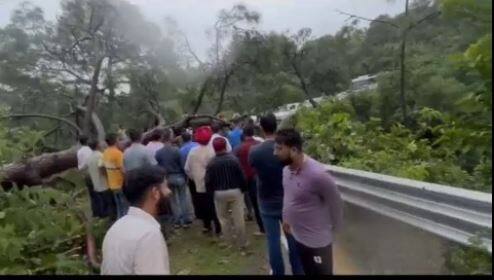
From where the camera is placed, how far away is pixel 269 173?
5.25m

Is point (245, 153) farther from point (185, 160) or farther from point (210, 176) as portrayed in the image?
point (185, 160)

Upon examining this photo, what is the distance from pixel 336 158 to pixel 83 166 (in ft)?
13.9

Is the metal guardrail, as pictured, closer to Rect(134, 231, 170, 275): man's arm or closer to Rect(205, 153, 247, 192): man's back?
Rect(134, 231, 170, 275): man's arm

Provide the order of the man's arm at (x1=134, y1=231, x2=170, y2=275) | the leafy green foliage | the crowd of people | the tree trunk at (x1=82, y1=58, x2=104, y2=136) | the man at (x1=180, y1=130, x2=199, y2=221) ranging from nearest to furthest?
the man's arm at (x1=134, y1=231, x2=170, y2=275) → the crowd of people → the leafy green foliage → the man at (x1=180, y1=130, x2=199, y2=221) → the tree trunk at (x1=82, y1=58, x2=104, y2=136)

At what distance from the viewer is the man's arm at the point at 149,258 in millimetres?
2668

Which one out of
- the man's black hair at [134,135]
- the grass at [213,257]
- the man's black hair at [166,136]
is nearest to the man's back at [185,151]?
the man's black hair at [166,136]

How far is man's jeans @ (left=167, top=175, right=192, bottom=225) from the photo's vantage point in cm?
848

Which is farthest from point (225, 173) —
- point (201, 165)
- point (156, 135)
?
point (156, 135)

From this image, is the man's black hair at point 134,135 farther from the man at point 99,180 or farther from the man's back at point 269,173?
the man's back at point 269,173

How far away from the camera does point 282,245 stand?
5.59 m

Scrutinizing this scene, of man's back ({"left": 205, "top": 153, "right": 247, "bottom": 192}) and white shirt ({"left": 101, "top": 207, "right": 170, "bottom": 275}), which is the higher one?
white shirt ({"left": 101, "top": 207, "right": 170, "bottom": 275})

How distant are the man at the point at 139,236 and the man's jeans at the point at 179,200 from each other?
554 cm

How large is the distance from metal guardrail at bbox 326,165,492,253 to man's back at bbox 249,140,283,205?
72 cm

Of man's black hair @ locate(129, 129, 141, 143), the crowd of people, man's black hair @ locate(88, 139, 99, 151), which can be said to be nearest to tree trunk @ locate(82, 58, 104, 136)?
the crowd of people
